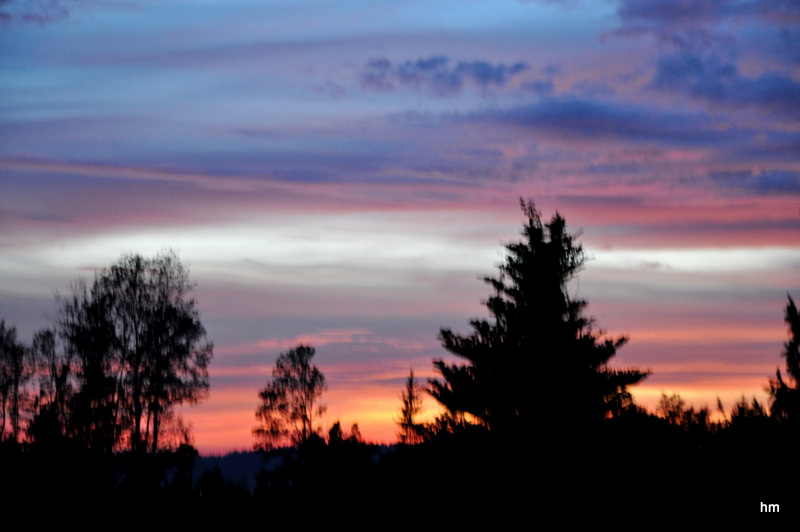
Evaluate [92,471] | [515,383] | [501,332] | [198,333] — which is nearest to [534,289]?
[501,332]

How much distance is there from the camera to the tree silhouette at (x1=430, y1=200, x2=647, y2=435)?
4125cm

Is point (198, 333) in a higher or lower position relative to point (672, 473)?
higher

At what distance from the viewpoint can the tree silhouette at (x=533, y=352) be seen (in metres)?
41.2

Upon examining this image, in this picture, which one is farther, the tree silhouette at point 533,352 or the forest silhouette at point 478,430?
the tree silhouette at point 533,352

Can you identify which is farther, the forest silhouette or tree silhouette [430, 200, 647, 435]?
tree silhouette [430, 200, 647, 435]

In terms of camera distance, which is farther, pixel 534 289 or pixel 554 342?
pixel 534 289

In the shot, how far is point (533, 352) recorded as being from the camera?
4284 cm

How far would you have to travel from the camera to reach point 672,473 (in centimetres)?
1891

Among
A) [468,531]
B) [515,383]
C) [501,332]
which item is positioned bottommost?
[468,531]

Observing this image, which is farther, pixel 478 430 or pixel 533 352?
pixel 533 352

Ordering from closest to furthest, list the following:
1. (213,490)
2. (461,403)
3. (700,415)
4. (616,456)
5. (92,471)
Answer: (616,456) < (213,490) < (700,415) < (92,471) < (461,403)

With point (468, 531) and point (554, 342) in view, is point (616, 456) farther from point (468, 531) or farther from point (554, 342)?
point (554, 342)

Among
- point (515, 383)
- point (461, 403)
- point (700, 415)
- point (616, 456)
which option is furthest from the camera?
point (461, 403)

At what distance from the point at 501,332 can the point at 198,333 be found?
17555mm
